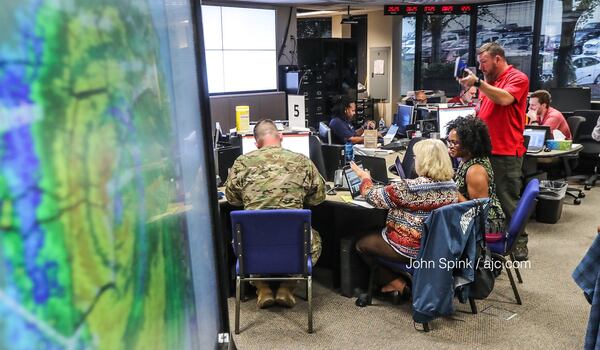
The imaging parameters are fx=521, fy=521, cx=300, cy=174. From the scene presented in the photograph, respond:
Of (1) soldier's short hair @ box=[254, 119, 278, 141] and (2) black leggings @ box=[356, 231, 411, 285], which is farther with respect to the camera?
(1) soldier's short hair @ box=[254, 119, 278, 141]

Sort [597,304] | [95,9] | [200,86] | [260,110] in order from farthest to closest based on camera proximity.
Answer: [260,110], [597,304], [200,86], [95,9]

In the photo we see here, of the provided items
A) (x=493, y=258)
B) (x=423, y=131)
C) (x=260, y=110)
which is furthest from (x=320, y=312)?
(x=260, y=110)

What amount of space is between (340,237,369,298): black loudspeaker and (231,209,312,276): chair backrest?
0.50 meters

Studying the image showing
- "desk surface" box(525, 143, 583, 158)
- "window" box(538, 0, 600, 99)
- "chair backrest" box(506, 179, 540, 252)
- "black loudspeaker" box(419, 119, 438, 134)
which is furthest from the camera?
"window" box(538, 0, 600, 99)

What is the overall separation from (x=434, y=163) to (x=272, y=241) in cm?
104

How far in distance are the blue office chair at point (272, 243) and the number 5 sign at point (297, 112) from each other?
8.08 ft

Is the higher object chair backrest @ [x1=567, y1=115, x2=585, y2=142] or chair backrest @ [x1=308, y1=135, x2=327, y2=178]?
chair backrest @ [x1=308, y1=135, x2=327, y2=178]

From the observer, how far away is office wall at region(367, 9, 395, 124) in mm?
10445

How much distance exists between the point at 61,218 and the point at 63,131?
8 centimetres

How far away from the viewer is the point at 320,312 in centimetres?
340

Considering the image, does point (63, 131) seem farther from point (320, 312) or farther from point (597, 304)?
point (320, 312)

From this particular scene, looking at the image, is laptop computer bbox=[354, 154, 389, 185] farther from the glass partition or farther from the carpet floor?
the glass partition

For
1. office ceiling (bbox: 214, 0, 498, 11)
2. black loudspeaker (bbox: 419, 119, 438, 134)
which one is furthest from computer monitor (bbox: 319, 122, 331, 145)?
office ceiling (bbox: 214, 0, 498, 11)

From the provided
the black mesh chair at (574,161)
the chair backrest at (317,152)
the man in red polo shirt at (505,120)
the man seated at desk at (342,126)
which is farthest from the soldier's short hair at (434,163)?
the black mesh chair at (574,161)
